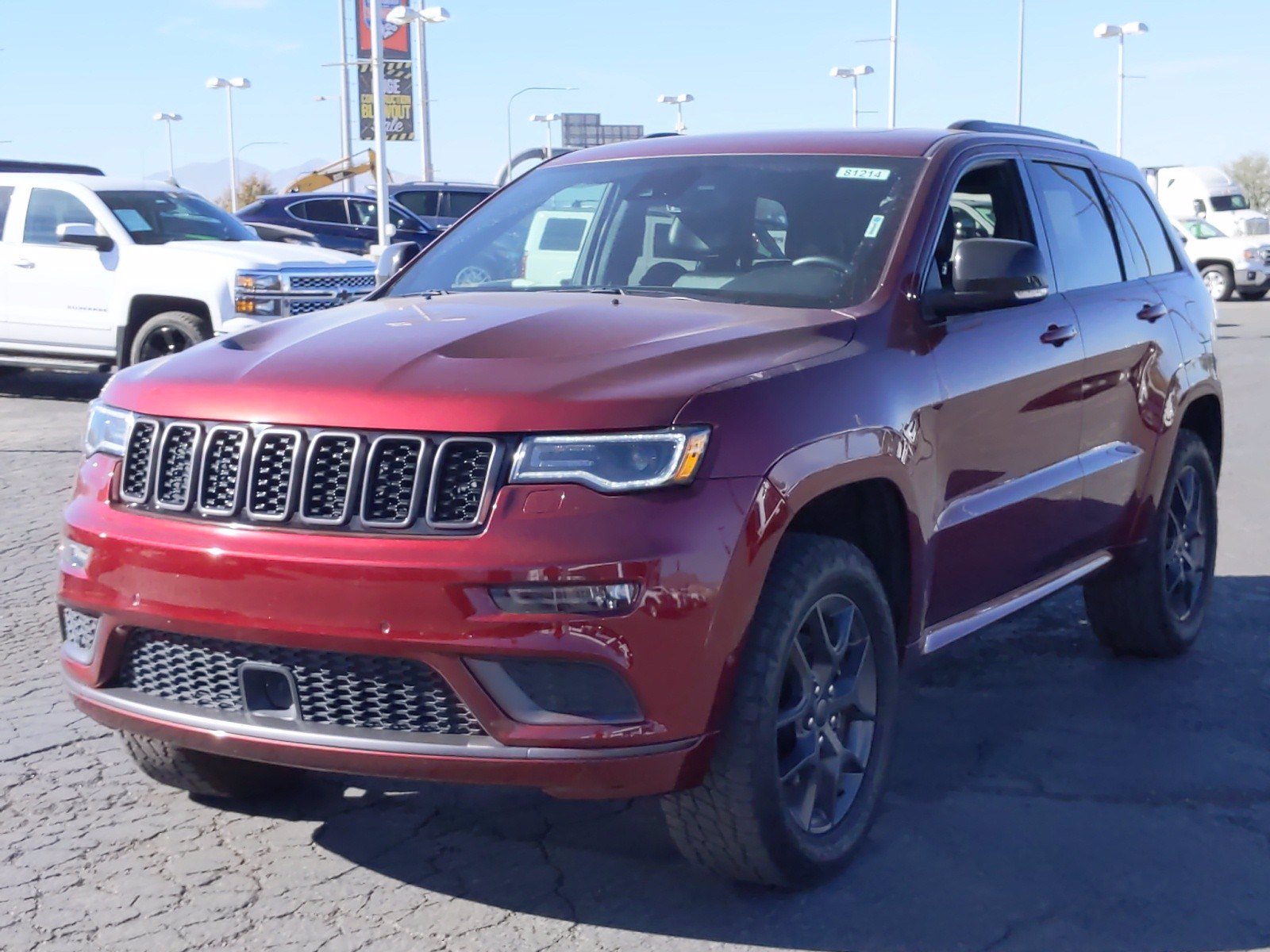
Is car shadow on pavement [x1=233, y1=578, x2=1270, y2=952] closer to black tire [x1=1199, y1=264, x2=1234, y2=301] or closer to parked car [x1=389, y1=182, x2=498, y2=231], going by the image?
parked car [x1=389, y1=182, x2=498, y2=231]

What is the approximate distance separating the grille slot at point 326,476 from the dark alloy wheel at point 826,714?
1.04m

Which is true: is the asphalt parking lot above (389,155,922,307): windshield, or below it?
below

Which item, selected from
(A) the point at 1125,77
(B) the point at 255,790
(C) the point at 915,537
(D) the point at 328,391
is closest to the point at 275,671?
(D) the point at 328,391

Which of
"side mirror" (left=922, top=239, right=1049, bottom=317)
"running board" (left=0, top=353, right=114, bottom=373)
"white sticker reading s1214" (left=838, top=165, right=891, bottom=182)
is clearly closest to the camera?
"side mirror" (left=922, top=239, right=1049, bottom=317)

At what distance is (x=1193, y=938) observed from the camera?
3523 millimetres

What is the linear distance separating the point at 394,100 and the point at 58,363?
2976 inches

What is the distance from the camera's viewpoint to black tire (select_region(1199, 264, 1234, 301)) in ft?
104

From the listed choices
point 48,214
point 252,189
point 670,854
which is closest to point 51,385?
point 48,214

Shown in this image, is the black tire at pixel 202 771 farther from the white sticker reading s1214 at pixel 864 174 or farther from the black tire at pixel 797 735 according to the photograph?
the white sticker reading s1214 at pixel 864 174

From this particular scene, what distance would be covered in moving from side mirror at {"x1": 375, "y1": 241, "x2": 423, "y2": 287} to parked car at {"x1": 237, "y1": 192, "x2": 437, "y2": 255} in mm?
18509

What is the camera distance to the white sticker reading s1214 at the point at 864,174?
4570 mm

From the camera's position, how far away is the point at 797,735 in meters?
3.68

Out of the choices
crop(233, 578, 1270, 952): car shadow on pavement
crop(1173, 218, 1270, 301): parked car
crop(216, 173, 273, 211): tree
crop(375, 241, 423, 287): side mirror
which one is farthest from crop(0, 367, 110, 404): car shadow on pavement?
crop(216, 173, 273, 211): tree

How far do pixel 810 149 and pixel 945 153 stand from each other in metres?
0.40
